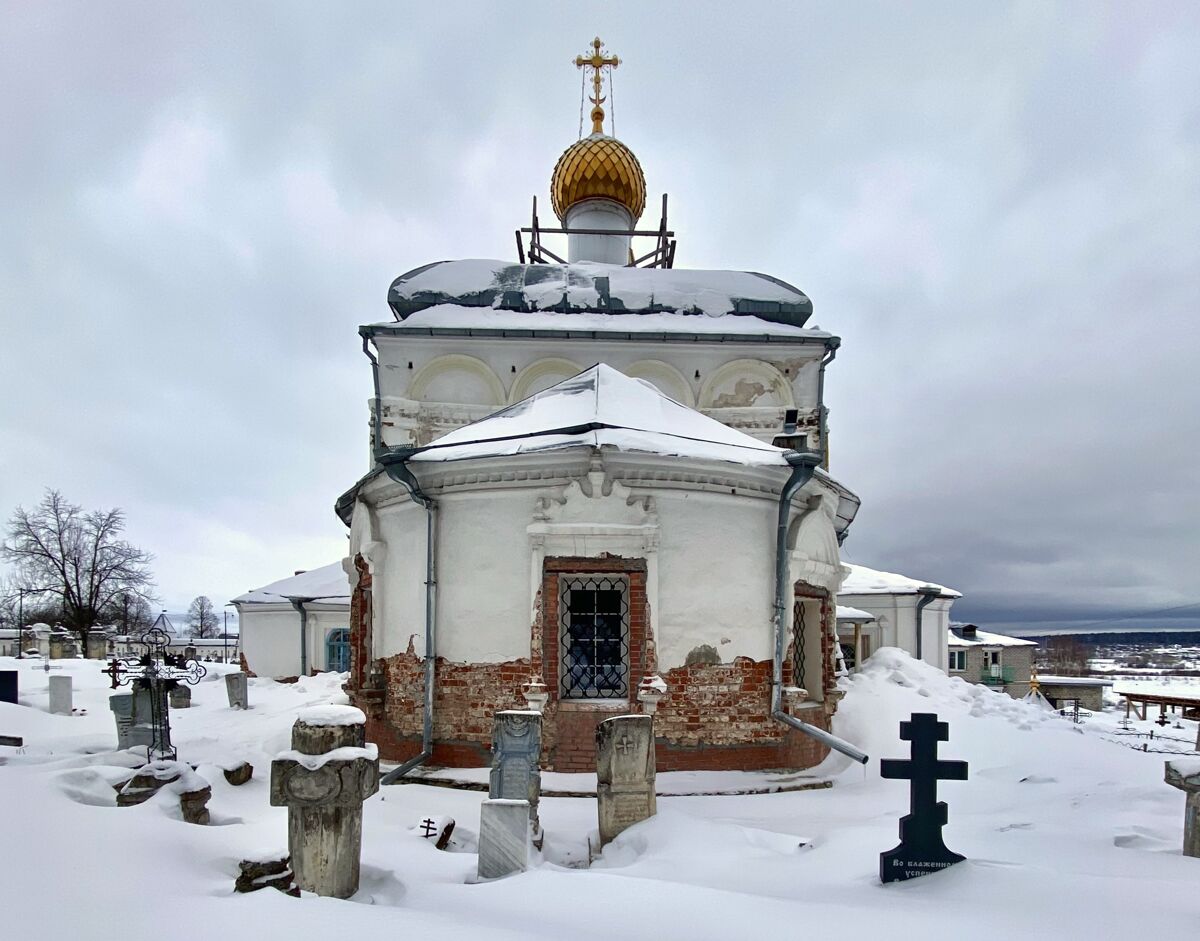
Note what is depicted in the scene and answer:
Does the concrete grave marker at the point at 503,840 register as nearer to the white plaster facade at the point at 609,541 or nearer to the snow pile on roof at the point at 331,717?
the snow pile on roof at the point at 331,717

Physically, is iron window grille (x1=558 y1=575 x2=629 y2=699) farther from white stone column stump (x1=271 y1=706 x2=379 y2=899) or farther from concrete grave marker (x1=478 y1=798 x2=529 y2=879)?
white stone column stump (x1=271 y1=706 x2=379 y2=899)

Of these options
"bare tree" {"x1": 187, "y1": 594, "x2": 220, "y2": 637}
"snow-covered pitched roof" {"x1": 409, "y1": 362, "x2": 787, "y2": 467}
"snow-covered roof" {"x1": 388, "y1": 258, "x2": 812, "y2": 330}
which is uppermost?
"snow-covered roof" {"x1": 388, "y1": 258, "x2": 812, "y2": 330}

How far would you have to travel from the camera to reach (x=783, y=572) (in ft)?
29.3

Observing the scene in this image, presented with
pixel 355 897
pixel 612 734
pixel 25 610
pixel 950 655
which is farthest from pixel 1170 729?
pixel 25 610

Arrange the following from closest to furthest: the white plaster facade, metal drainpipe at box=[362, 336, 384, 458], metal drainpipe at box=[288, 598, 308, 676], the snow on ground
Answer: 1. the snow on ground
2. the white plaster facade
3. metal drainpipe at box=[362, 336, 384, 458]
4. metal drainpipe at box=[288, 598, 308, 676]

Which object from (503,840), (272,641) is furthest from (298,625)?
(503,840)

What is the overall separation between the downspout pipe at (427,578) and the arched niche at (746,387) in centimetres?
729

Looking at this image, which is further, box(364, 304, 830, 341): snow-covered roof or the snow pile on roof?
box(364, 304, 830, 341): snow-covered roof

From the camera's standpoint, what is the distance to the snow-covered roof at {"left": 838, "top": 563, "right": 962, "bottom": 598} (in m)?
24.9

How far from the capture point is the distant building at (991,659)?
34.0 meters

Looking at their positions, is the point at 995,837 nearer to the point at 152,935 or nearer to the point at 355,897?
the point at 355,897

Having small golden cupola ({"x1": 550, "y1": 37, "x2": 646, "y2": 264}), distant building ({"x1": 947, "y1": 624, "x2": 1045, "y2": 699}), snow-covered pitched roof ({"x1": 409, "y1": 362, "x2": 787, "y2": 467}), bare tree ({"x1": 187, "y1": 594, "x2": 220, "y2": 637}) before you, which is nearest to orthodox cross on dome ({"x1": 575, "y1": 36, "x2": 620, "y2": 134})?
small golden cupola ({"x1": 550, "y1": 37, "x2": 646, "y2": 264})

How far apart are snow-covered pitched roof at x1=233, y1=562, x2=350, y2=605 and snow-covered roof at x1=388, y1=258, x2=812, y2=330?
10.3m

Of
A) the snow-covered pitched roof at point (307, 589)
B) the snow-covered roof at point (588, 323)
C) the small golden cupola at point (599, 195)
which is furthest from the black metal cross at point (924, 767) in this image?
the snow-covered pitched roof at point (307, 589)
